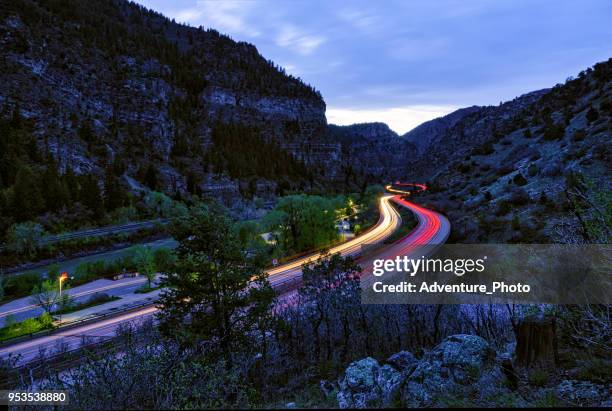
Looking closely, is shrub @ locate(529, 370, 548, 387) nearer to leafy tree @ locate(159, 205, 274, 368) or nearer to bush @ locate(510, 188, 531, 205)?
leafy tree @ locate(159, 205, 274, 368)

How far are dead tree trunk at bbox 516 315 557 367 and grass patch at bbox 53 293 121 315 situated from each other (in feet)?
128

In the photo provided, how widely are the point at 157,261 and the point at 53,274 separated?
11741 millimetres

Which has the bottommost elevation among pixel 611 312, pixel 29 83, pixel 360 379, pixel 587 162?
pixel 360 379

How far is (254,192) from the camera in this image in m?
136

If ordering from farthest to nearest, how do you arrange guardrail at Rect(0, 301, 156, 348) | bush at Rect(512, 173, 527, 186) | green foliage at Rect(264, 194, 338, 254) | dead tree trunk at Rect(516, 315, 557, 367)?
green foliage at Rect(264, 194, 338, 254) < bush at Rect(512, 173, 527, 186) < guardrail at Rect(0, 301, 156, 348) < dead tree trunk at Rect(516, 315, 557, 367)

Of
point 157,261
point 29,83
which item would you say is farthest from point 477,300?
point 29,83

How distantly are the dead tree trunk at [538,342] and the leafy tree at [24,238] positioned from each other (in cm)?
6045

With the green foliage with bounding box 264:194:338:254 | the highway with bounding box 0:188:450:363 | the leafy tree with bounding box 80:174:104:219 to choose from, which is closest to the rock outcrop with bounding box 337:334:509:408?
the highway with bounding box 0:188:450:363

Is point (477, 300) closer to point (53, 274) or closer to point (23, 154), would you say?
point (53, 274)

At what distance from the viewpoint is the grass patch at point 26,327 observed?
26.6 metres

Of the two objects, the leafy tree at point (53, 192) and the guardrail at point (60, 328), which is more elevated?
the leafy tree at point (53, 192)

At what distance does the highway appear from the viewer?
2162 centimetres

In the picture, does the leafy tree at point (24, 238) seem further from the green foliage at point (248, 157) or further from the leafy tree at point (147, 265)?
the green foliage at point (248, 157)

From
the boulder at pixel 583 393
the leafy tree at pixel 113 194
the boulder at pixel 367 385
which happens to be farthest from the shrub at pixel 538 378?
the leafy tree at pixel 113 194
